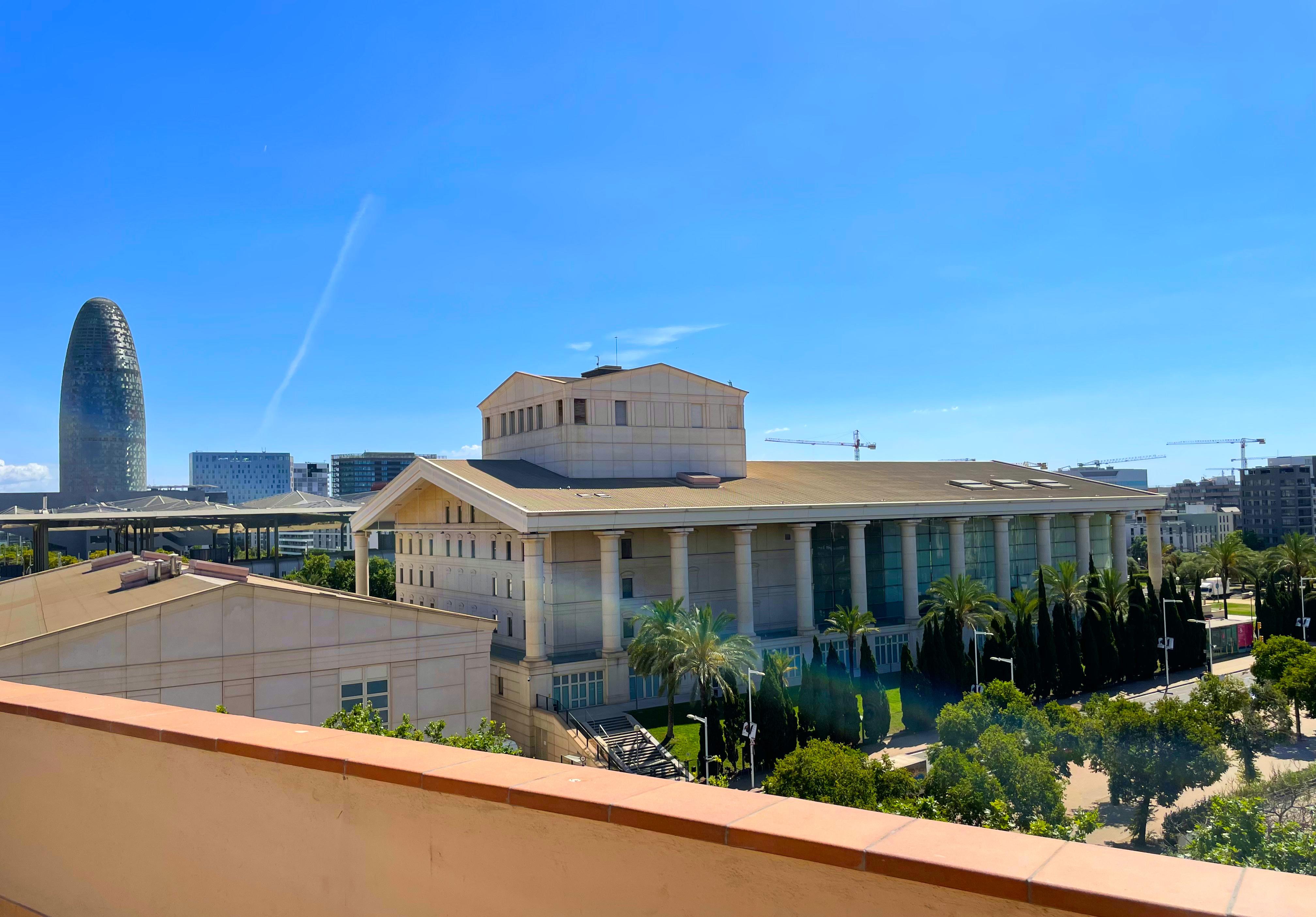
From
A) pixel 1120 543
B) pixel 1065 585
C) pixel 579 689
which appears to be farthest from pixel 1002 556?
pixel 579 689

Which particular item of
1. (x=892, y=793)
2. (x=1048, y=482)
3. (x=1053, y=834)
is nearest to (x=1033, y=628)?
(x=1048, y=482)

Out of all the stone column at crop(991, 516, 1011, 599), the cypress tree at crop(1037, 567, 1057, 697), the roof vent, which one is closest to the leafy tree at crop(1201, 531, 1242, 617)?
the stone column at crop(991, 516, 1011, 599)

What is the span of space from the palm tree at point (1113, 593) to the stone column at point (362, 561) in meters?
48.3

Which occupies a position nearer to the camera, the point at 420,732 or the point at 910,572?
the point at 420,732

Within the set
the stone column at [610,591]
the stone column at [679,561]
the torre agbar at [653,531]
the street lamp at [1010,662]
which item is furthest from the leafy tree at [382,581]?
the street lamp at [1010,662]

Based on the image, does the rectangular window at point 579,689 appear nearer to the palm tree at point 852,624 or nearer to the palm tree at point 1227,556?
the palm tree at point 852,624

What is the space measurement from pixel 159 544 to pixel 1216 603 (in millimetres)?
143842

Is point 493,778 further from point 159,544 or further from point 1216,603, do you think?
point 159,544

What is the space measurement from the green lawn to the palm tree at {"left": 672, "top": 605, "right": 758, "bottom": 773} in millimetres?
1218

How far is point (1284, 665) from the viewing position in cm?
4441

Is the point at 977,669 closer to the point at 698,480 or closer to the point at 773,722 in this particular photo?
the point at 773,722

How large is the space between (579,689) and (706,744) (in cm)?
1045

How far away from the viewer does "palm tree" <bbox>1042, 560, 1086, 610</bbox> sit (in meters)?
56.5

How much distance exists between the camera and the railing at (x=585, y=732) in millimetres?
38438
